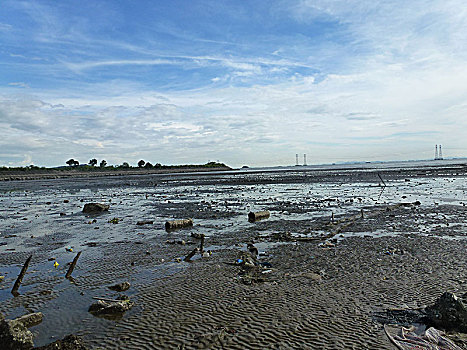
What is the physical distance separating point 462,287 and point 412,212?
530 inches

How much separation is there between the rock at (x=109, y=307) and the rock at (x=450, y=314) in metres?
7.00

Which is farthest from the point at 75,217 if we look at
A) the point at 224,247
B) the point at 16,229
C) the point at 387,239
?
the point at 387,239

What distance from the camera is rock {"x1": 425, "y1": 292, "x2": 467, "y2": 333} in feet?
21.0

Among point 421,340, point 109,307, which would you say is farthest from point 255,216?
point 421,340

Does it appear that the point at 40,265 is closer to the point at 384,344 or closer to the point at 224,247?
the point at 224,247

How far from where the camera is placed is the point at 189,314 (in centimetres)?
756

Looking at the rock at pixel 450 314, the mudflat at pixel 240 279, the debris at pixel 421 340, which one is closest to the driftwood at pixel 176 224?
the mudflat at pixel 240 279

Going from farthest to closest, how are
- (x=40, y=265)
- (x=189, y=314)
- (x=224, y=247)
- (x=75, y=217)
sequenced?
(x=75, y=217) → (x=224, y=247) → (x=40, y=265) → (x=189, y=314)

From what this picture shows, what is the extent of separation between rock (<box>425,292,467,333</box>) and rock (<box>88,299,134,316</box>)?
6998mm

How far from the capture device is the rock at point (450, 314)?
21.0ft

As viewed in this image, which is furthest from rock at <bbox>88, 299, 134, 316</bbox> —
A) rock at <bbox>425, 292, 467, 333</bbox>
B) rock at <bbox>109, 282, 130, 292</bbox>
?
rock at <bbox>425, 292, 467, 333</bbox>

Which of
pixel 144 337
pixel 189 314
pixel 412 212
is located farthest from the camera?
pixel 412 212

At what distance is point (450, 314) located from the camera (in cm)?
649

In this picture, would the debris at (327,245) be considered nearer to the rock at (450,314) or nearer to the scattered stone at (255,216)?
the rock at (450,314)
